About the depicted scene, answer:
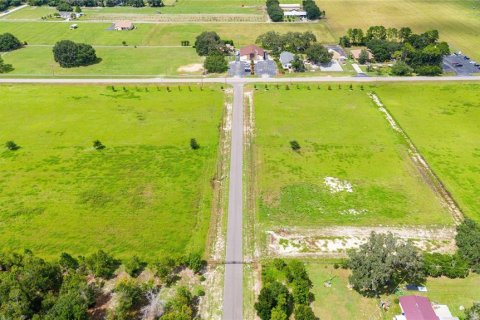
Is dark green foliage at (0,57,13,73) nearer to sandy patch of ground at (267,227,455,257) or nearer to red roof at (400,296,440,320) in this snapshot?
sandy patch of ground at (267,227,455,257)

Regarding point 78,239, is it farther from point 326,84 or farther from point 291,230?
point 326,84

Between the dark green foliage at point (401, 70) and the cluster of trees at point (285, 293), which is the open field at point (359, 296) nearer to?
the cluster of trees at point (285, 293)

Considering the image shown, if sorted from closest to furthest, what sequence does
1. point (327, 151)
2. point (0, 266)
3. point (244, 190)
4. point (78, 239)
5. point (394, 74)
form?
point (0, 266) < point (78, 239) < point (244, 190) < point (327, 151) < point (394, 74)

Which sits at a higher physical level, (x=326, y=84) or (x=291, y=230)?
(x=326, y=84)

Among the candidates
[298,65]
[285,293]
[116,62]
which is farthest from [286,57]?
[285,293]

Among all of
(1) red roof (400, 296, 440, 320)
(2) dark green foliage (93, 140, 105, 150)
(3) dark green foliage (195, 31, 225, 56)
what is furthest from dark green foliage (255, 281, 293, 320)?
(3) dark green foliage (195, 31, 225, 56)

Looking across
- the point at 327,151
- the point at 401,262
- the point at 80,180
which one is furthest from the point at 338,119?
the point at 80,180

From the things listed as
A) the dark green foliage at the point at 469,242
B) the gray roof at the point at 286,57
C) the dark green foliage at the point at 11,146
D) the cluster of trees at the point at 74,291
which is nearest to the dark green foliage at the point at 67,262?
the cluster of trees at the point at 74,291
